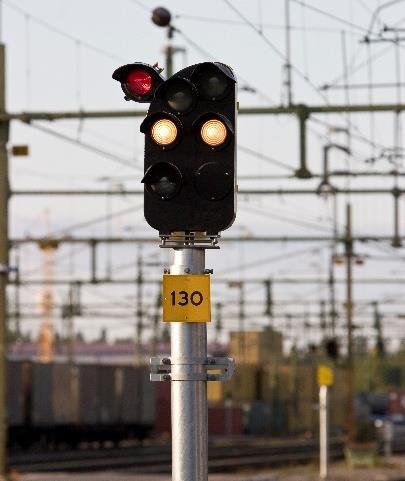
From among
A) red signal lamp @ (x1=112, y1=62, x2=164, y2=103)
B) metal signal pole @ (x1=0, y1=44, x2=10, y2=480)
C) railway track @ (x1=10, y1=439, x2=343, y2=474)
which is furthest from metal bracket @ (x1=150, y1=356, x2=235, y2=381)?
railway track @ (x1=10, y1=439, x2=343, y2=474)

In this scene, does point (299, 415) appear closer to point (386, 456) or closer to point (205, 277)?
point (386, 456)

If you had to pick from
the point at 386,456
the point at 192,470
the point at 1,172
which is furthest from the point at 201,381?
the point at 386,456

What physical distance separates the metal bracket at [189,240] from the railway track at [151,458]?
2764 cm

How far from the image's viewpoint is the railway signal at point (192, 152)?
9.01 meters

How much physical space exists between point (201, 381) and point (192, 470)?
0.49 meters

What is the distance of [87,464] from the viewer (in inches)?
1638

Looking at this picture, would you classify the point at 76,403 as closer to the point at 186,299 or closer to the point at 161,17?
the point at 161,17

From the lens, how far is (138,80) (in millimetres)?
9375

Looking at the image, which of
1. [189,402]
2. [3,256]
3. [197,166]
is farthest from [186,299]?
[3,256]

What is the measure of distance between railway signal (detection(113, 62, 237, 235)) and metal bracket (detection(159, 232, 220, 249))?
4 centimetres

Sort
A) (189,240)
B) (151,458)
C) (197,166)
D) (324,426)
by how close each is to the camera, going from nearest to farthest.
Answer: (197,166)
(189,240)
(324,426)
(151,458)

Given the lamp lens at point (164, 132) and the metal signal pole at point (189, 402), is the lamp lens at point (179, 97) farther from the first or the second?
the metal signal pole at point (189, 402)

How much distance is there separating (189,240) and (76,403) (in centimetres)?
4699

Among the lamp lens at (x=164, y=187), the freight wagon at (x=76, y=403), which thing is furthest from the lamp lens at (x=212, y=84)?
the freight wagon at (x=76, y=403)
